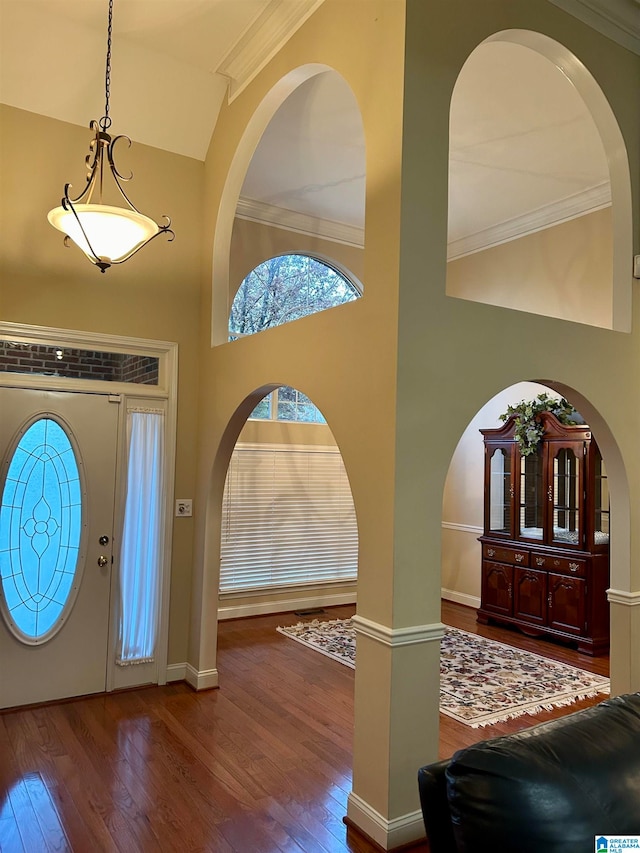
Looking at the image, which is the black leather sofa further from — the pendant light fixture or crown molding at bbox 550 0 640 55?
crown molding at bbox 550 0 640 55

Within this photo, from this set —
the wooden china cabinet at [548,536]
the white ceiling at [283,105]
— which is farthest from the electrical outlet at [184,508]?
the wooden china cabinet at [548,536]

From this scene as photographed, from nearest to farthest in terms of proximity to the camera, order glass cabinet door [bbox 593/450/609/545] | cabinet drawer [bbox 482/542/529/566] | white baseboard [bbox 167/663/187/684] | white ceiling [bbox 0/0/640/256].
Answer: white ceiling [bbox 0/0/640/256] → white baseboard [bbox 167/663/187/684] → glass cabinet door [bbox 593/450/609/545] → cabinet drawer [bbox 482/542/529/566]

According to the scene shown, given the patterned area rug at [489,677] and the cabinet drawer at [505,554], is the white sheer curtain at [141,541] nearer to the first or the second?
the patterned area rug at [489,677]

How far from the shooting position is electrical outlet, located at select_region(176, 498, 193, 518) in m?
4.30

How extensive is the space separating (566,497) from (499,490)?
79 cm

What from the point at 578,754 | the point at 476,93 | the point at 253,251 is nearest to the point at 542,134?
the point at 476,93

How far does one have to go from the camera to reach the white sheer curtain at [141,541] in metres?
4.08

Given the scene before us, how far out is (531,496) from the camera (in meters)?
5.61

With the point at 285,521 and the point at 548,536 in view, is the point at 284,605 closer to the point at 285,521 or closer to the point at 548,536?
the point at 285,521

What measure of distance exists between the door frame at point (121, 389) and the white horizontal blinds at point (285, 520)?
152cm

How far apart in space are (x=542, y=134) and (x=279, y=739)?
14.5ft

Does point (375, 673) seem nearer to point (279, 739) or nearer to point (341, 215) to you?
point (279, 739)

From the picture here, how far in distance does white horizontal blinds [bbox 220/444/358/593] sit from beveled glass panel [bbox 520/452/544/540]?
183 cm

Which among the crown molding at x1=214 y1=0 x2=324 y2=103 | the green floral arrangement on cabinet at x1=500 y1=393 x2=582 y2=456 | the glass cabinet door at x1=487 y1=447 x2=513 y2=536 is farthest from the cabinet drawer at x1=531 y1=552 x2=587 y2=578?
the crown molding at x1=214 y1=0 x2=324 y2=103
